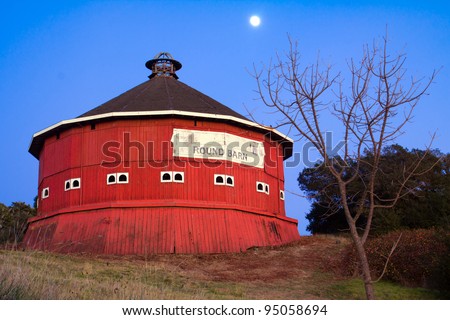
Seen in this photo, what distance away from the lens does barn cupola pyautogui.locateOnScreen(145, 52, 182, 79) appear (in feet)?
104

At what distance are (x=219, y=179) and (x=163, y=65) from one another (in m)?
10.0

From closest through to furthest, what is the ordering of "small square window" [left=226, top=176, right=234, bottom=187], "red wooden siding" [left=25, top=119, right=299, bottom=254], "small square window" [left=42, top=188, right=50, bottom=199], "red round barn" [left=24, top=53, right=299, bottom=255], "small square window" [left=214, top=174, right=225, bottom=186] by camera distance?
"red wooden siding" [left=25, top=119, right=299, bottom=254]
"red round barn" [left=24, top=53, right=299, bottom=255]
"small square window" [left=214, top=174, right=225, bottom=186]
"small square window" [left=226, top=176, right=234, bottom=187]
"small square window" [left=42, top=188, right=50, bottom=199]

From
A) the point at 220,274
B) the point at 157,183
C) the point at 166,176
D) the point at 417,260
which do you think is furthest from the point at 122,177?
the point at 417,260

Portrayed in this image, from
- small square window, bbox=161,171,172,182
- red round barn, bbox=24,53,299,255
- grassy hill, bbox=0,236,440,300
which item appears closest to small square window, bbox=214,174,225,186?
red round barn, bbox=24,53,299,255

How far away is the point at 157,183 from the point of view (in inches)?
951

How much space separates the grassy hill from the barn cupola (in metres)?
13.0

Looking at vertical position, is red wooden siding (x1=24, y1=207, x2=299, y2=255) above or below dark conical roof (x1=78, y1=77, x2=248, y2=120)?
below

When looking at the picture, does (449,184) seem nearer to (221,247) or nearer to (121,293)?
(221,247)

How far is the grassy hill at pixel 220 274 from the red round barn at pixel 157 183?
4.76 ft

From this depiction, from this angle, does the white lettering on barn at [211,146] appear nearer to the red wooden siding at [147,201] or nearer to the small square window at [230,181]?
the red wooden siding at [147,201]

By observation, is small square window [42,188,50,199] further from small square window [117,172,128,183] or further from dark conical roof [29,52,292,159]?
small square window [117,172,128,183]

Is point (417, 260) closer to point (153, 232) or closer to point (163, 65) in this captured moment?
point (153, 232)

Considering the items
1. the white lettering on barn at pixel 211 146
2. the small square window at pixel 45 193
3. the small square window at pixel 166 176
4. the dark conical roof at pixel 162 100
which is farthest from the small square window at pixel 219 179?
the small square window at pixel 45 193

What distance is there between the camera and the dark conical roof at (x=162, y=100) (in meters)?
25.7
